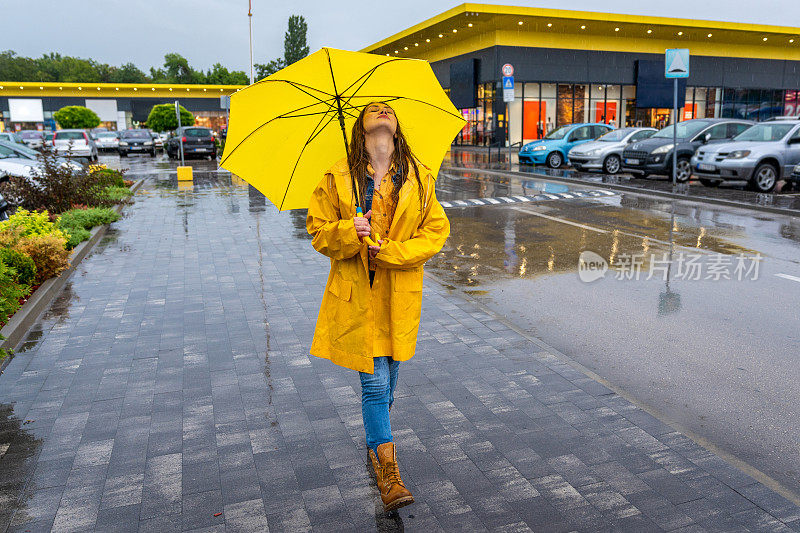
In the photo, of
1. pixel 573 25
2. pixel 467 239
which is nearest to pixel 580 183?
pixel 467 239

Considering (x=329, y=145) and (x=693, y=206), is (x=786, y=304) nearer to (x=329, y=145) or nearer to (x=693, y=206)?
(x=329, y=145)

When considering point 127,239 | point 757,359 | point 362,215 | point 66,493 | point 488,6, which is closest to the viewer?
point 362,215

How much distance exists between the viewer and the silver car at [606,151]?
2222 cm

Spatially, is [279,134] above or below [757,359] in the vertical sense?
above

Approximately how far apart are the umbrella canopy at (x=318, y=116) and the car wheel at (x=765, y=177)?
51.4 ft

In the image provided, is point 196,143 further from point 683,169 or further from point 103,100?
point 103,100

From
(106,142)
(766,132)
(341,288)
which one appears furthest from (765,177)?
(106,142)

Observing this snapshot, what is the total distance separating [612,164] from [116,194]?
1528 cm

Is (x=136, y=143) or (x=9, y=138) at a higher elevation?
(x=9, y=138)

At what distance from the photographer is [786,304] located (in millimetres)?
7238

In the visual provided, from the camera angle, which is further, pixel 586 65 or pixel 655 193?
pixel 586 65

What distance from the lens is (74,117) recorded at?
6194 centimetres

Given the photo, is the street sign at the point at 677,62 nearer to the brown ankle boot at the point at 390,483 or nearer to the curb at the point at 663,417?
the curb at the point at 663,417

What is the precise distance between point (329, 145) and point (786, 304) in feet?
19.2
